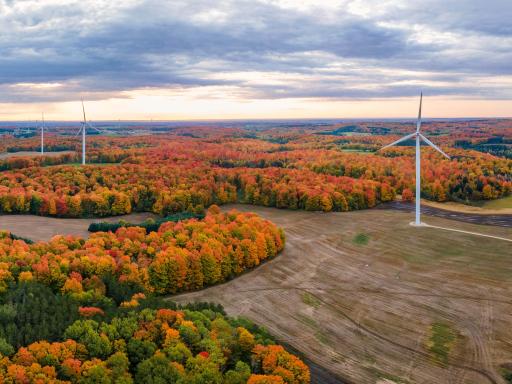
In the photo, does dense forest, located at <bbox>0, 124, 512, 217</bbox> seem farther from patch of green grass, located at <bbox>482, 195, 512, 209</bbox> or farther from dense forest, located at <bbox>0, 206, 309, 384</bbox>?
dense forest, located at <bbox>0, 206, 309, 384</bbox>

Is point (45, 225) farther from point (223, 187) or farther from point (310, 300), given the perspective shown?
point (310, 300)

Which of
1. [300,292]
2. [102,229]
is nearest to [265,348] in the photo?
[300,292]

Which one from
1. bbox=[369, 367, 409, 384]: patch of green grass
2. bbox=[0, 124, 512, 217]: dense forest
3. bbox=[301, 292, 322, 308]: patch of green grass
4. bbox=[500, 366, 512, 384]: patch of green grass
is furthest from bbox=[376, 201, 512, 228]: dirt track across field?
bbox=[369, 367, 409, 384]: patch of green grass

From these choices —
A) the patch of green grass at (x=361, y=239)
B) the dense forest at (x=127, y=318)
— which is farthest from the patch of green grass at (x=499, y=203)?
Answer: the dense forest at (x=127, y=318)

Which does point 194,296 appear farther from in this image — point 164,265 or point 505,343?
point 505,343

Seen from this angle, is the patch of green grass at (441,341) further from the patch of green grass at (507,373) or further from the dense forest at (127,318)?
the dense forest at (127,318)

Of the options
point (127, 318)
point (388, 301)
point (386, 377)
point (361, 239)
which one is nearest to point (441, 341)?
point (386, 377)
